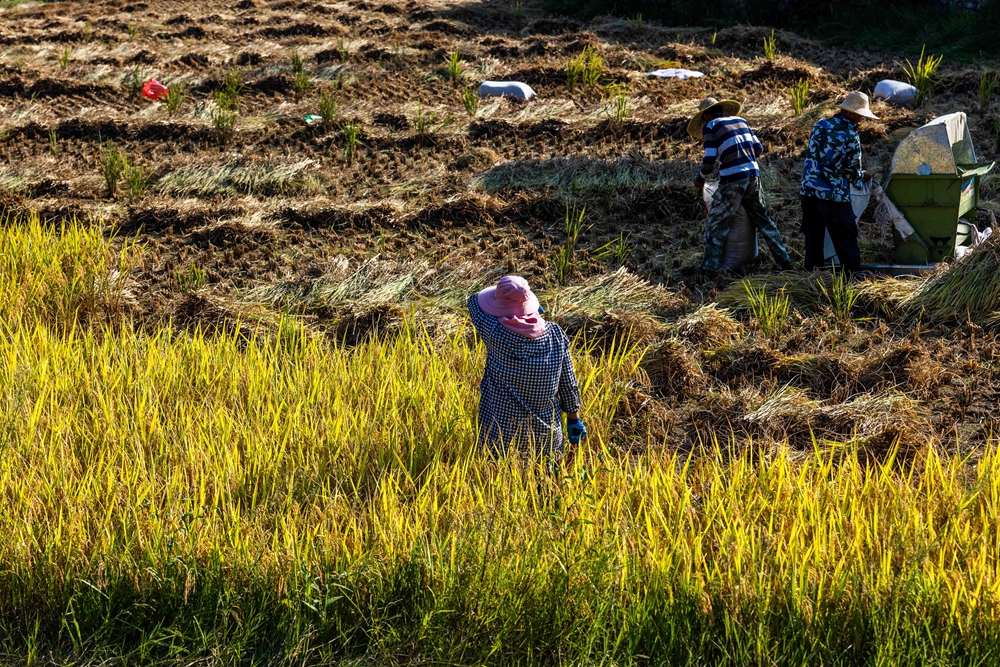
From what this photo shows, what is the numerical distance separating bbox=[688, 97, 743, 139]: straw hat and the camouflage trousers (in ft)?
1.43

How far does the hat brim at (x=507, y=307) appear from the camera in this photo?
3.53m

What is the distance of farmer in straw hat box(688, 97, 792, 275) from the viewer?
18.8 feet

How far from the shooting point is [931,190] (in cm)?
569

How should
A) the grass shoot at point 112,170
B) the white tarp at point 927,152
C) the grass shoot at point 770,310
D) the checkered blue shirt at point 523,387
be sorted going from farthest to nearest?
1. the grass shoot at point 112,170
2. the white tarp at point 927,152
3. the grass shoot at point 770,310
4. the checkered blue shirt at point 523,387

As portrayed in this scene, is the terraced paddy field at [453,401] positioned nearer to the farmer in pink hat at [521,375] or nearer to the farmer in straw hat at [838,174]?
the farmer in pink hat at [521,375]

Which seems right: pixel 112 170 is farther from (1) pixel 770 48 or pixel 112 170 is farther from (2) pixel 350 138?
(1) pixel 770 48

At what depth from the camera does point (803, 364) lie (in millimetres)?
4898

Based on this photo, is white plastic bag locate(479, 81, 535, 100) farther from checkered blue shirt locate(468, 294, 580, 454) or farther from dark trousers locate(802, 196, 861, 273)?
checkered blue shirt locate(468, 294, 580, 454)

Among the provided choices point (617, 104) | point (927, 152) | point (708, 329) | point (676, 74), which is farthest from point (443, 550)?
point (676, 74)

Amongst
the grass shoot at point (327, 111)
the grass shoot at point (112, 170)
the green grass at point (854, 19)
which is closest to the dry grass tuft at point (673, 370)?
the grass shoot at point (112, 170)

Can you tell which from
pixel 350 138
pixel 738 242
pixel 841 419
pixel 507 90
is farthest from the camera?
pixel 507 90

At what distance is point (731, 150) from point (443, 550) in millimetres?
3516

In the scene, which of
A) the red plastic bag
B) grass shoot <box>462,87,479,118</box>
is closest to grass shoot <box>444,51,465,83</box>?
grass shoot <box>462,87,479,118</box>

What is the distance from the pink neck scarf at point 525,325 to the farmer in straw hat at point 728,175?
2.62m
